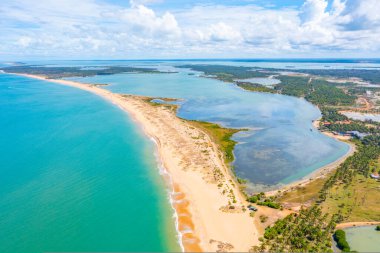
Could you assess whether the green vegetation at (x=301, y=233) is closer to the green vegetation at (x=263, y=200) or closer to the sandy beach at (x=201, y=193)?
Result: the sandy beach at (x=201, y=193)

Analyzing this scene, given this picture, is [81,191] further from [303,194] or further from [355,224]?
[355,224]

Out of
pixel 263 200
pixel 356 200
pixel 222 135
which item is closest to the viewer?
pixel 356 200

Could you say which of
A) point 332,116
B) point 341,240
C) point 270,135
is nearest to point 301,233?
point 341,240

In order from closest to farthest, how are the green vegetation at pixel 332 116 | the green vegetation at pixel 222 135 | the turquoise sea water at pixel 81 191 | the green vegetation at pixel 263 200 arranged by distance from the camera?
1. the turquoise sea water at pixel 81 191
2. the green vegetation at pixel 263 200
3. the green vegetation at pixel 222 135
4. the green vegetation at pixel 332 116

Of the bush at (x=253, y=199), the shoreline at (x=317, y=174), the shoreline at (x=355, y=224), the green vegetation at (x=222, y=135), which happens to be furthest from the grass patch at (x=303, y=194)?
the green vegetation at (x=222, y=135)

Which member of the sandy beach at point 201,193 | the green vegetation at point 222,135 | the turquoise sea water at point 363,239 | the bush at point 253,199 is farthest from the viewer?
the green vegetation at point 222,135

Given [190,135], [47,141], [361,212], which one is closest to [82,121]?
[47,141]

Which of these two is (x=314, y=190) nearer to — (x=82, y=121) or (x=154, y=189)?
(x=154, y=189)
